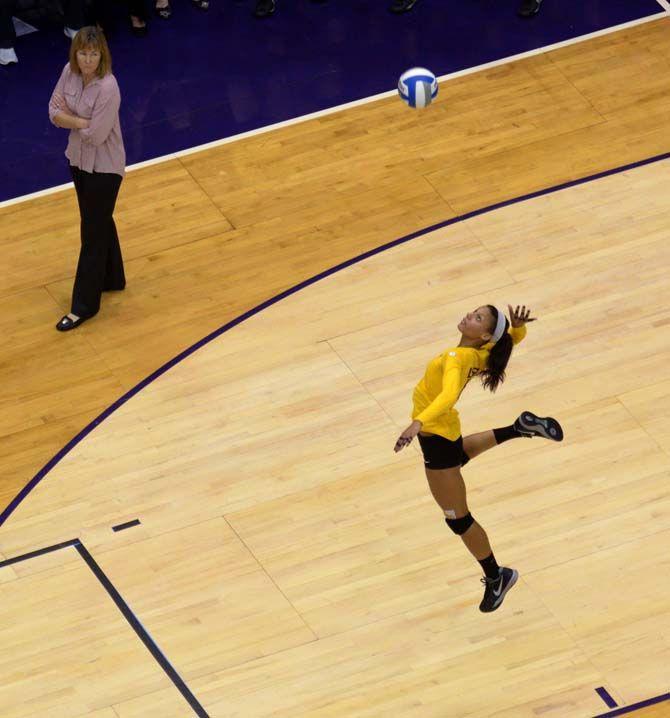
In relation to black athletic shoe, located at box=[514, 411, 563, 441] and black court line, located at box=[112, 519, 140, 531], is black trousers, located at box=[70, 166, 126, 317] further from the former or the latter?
black athletic shoe, located at box=[514, 411, 563, 441]

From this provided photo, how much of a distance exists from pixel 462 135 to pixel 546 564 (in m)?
4.54

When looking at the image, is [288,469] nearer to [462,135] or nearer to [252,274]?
[252,274]

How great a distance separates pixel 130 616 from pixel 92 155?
316 centimetres

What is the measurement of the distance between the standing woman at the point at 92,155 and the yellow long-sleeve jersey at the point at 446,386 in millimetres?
3151

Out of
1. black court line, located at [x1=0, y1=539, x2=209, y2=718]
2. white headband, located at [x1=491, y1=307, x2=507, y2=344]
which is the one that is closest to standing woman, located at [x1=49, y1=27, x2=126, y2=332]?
black court line, located at [x1=0, y1=539, x2=209, y2=718]

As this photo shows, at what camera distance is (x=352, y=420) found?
34.5ft

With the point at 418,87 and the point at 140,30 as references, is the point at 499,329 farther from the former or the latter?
the point at 140,30

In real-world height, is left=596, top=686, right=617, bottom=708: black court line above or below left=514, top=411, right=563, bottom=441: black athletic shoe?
below

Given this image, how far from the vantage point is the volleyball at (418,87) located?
11.9 meters

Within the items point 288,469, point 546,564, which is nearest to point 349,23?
point 288,469

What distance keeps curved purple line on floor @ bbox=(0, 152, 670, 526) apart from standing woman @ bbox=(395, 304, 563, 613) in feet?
8.40

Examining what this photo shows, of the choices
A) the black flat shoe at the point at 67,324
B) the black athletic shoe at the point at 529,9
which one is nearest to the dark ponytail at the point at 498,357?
the black flat shoe at the point at 67,324

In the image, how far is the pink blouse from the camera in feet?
35.1

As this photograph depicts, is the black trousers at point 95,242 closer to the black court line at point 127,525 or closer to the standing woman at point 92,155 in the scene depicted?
the standing woman at point 92,155
